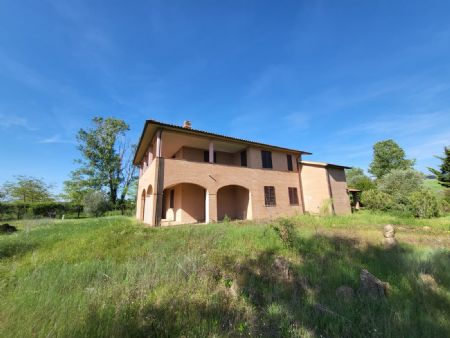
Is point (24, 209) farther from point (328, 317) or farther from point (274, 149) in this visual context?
point (328, 317)

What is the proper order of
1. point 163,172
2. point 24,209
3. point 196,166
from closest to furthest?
point 163,172, point 196,166, point 24,209

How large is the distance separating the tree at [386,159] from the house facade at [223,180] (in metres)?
29.5

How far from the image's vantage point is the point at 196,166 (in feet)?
42.5

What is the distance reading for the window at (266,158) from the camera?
55.4 feet

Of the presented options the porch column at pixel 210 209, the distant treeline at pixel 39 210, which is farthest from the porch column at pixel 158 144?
the distant treeline at pixel 39 210

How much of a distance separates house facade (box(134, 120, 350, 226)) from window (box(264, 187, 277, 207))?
8 cm

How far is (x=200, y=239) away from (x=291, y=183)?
12.6 m

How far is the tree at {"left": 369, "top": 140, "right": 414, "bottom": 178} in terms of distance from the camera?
129ft

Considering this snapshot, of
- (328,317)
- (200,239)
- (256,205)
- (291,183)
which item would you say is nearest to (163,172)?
(200,239)

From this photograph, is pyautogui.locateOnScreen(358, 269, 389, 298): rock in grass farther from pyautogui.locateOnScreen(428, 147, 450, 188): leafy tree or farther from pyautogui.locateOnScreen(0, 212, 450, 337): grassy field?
pyautogui.locateOnScreen(428, 147, 450, 188): leafy tree

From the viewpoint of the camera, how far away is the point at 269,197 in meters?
16.2

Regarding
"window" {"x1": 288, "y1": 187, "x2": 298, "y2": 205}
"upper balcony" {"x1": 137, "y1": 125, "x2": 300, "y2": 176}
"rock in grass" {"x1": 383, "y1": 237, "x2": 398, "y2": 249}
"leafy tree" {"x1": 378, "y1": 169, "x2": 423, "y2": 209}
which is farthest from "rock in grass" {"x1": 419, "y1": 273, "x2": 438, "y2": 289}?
"leafy tree" {"x1": 378, "y1": 169, "x2": 423, "y2": 209}

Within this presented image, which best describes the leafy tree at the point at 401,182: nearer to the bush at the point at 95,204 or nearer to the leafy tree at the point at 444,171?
the leafy tree at the point at 444,171

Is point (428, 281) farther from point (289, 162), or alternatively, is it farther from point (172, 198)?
point (289, 162)
